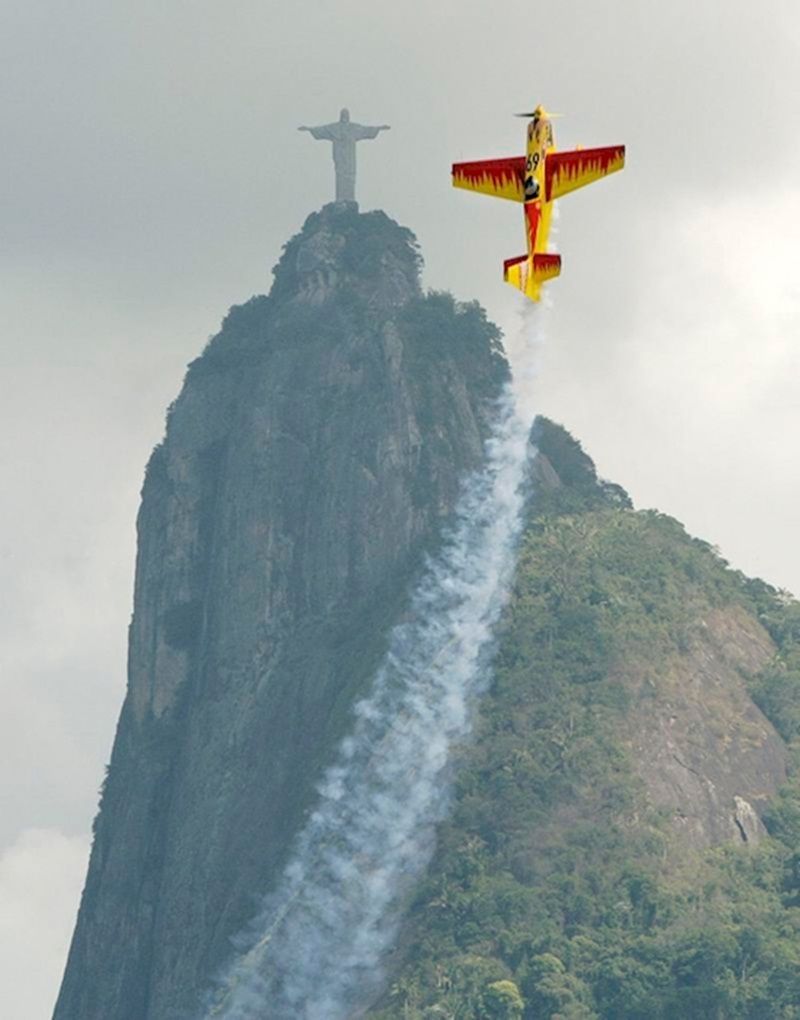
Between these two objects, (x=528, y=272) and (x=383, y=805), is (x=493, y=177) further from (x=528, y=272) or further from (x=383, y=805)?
(x=383, y=805)

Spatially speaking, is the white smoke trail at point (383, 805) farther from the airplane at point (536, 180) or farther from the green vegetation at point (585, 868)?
the airplane at point (536, 180)

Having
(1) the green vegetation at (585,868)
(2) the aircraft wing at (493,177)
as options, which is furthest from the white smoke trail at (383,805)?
(2) the aircraft wing at (493,177)

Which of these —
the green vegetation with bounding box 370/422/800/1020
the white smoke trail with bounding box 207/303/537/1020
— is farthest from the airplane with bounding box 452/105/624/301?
the green vegetation with bounding box 370/422/800/1020

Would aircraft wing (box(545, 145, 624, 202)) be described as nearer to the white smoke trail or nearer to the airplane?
the airplane

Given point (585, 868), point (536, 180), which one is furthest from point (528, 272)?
point (585, 868)

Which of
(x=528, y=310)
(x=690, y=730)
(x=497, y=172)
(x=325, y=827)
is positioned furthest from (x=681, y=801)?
(x=497, y=172)

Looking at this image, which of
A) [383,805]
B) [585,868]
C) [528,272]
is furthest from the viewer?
[383,805]
